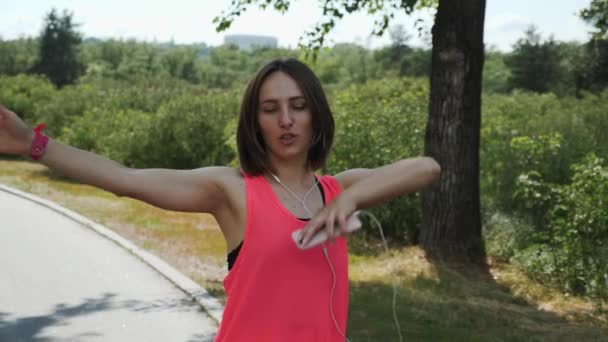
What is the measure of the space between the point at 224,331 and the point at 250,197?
0.41 metres

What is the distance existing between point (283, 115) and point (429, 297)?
639 centimetres

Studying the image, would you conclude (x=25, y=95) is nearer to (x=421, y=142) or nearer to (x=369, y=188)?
(x=421, y=142)

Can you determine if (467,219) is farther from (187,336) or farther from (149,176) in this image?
(149,176)

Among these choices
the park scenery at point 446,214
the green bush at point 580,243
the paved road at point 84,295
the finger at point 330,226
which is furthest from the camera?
the green bush at point 580,243

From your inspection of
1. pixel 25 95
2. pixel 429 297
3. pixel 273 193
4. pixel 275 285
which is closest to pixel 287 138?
pixel 273 193

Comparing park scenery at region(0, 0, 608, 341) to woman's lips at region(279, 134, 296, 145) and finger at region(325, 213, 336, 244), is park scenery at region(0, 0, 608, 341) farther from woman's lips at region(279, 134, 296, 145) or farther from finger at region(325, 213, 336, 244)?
finger at region(325, 213, 336, 244)

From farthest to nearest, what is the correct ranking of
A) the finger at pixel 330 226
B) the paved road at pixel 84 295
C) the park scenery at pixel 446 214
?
the park scenery at pixel 446 214 < the paved road at pixel 84 295 < the finger at pixel 330 226

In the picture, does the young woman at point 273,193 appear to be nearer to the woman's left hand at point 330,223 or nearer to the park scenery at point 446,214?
the woman's left hand at point 330,223

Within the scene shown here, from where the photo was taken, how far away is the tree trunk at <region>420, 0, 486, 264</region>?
9.45m

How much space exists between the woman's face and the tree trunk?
731cm

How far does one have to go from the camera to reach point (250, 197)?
232 cm

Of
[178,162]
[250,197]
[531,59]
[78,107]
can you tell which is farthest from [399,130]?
[531,59]

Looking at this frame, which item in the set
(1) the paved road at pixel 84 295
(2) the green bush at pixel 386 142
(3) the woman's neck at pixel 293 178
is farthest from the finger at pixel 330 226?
(2) the green bush at pixel 386 142

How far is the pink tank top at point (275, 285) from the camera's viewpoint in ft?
7.39
